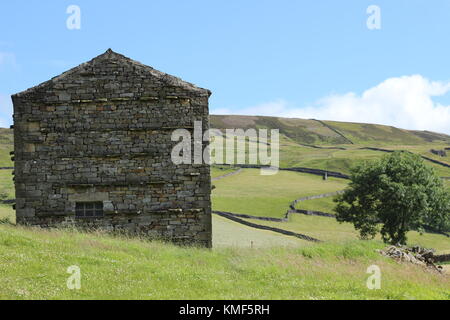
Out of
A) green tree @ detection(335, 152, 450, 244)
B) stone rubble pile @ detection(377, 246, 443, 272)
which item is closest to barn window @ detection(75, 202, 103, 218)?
stone rubble pile @ detection(377, 246, 443, 272)

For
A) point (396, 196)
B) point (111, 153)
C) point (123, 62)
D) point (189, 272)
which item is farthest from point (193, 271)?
point (396, 196)

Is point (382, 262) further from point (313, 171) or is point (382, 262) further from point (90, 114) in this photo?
point (313, 171)

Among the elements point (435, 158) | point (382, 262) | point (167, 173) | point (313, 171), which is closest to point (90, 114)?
point (167, 173)

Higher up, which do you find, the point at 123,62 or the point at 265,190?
the point at 123,62

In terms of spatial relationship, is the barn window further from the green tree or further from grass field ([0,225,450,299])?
the green tree

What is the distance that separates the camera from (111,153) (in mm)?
19453

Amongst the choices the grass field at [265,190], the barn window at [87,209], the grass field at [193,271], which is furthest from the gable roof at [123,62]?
the grass field at [265,190]

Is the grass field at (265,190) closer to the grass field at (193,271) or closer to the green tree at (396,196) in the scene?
the green tree at (396,196)

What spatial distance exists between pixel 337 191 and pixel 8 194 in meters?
48.9

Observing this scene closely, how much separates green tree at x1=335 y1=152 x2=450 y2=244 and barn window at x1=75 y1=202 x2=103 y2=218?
26.1m

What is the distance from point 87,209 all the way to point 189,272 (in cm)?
844

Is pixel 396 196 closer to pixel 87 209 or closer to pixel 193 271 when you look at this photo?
pixel 87 209

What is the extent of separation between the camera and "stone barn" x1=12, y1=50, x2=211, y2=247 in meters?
19.3
